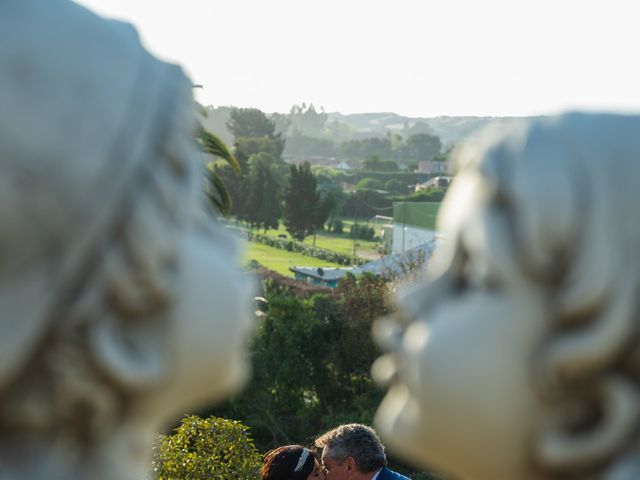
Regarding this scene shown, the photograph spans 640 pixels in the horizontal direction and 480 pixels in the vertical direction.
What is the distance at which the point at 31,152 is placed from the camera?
1.84 metres

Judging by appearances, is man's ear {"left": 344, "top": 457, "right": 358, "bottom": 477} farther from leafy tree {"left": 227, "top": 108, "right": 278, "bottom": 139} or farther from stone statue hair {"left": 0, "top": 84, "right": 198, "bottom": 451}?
leafy tree {"left": 227, "top": 108, "right": 278, "bottom": 139}

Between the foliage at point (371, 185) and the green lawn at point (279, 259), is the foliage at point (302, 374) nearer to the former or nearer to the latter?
the green lawn at point (279, 259)

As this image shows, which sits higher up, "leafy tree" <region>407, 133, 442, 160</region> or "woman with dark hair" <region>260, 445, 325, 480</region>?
"woman with dark hair" <region>260, 445, 325, 480</region>

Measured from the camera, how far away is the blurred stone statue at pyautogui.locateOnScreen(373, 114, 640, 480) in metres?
1.74

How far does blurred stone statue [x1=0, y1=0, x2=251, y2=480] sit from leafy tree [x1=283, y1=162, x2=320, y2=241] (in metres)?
47.8

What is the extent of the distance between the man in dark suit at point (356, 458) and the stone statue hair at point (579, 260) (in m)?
3.58

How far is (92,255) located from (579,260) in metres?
0.82

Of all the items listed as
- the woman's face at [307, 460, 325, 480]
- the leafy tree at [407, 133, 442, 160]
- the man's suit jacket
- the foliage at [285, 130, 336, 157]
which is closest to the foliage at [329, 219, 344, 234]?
the leafy tree at [407, 133, 442, 160]

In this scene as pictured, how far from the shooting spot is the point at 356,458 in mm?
5359

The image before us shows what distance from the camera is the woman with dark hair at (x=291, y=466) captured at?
5465mm

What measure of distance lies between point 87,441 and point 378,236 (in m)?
69.3

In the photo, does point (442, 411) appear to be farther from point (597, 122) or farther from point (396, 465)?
point (396, 465)

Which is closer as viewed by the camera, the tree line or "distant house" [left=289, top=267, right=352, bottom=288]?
"distant house" [left=289, top=267, right=352, bottom=288]

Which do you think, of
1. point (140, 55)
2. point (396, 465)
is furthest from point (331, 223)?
point (140, 55)
